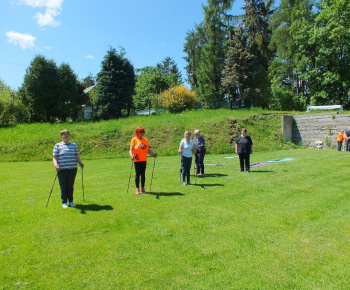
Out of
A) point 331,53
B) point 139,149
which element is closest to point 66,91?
point 139,149

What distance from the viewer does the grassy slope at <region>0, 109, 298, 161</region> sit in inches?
806

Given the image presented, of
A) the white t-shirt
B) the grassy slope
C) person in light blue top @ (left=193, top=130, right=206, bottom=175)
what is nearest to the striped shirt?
the white t-shirt

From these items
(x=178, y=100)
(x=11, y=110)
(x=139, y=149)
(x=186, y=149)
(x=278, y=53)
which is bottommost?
(x=186, y=149)

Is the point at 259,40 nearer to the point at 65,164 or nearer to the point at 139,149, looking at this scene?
the point at 139,149

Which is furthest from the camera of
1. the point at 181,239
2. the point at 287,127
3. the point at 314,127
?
the point at 287,127

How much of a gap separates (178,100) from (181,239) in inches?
1227

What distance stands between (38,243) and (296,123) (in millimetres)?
22234

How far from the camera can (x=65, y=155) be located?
6270 millimetres

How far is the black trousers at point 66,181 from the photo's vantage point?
6258 mm

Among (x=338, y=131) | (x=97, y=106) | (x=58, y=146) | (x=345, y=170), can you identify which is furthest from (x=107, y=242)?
(x=97, y=106)

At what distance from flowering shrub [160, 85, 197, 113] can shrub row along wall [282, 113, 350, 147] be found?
1506 centimetres

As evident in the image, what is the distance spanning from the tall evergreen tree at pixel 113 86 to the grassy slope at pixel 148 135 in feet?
22.4

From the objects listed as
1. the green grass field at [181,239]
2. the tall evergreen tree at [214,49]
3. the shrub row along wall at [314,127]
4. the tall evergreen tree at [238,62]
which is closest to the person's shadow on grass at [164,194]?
the green grass field at [181,239]

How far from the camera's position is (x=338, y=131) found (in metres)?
20.0
